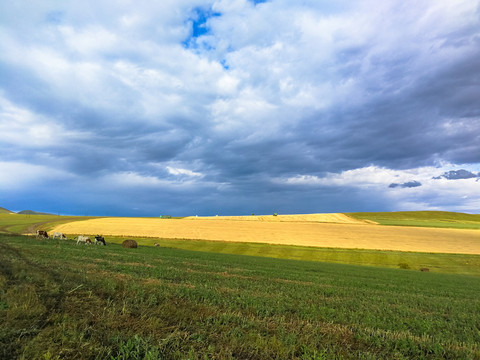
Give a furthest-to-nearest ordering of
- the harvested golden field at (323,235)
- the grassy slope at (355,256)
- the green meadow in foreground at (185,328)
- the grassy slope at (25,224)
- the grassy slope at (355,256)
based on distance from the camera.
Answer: the grassy slope at (25,224) < the harvested golden field at (323,235) < the grassy slope at (355,256) < the grassy slope at (355,256) < the green meadow in foreground at (185,328)

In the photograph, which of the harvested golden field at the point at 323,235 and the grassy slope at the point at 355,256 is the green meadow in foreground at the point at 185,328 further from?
the harvested golden field at the point at 323,235

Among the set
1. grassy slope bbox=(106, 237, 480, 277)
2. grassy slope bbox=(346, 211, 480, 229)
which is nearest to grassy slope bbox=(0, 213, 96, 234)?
grassy slope bbox=(106, 237, 480, 277)

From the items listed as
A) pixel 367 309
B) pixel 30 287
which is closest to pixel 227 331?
pixel 30 287

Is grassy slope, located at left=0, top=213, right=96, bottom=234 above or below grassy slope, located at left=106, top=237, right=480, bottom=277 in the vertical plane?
above

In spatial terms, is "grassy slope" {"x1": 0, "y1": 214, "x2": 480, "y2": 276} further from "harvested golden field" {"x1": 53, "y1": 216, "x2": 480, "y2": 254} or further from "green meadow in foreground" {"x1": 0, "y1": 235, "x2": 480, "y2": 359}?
"green meadow in foreground" {"x1": 0, "y1": 235, "x2": 480, "y2": 359}

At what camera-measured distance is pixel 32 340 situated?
19.3ft

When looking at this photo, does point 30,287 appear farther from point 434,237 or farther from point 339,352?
point 434,237

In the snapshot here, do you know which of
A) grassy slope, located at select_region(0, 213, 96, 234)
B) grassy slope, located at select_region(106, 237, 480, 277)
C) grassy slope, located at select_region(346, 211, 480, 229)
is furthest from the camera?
grassy slope, located at select_region(346, 211, 480, 229)

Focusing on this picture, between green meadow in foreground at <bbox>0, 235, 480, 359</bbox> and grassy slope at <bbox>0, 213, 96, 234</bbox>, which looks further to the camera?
grassy slope at <bbox>0, 213, 96, 234</bbox>

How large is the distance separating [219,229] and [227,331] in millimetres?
94032

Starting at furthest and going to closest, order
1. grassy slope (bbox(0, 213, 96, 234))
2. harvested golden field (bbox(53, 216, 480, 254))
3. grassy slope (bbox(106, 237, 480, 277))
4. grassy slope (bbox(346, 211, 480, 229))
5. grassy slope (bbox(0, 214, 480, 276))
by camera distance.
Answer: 1. grassy slope (bbox(346, 211, 480, 229))
2. grassy slope (bbox(0, 213, 96, 234))
3. harvested golden field (bbox(53, 216, 480, 254))
4. grassy slope (bbox(0, 214, 480, 276))
5. grassy slope (bbox(106, 237, 480, 277))

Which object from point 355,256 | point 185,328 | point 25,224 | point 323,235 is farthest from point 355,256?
point 25,224

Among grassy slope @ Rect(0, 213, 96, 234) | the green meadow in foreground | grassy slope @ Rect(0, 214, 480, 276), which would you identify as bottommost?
grassy slope @ Rect(0, 214, 480, 276)

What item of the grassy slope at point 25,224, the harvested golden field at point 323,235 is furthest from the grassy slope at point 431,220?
the grassy slope at point 25,224
